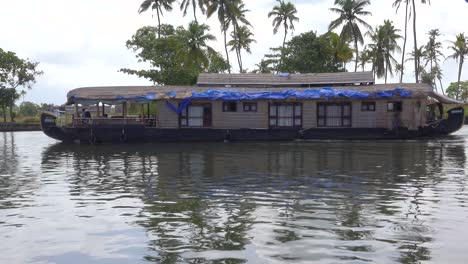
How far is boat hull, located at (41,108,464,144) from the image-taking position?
28703 mm

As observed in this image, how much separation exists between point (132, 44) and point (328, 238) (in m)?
43.6

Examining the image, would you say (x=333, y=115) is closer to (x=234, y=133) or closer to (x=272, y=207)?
(x=234, y=133)

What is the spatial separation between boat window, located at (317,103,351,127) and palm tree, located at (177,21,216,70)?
1616 centimetres

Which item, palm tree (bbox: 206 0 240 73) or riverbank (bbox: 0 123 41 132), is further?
riverbank (bbox: 0 123 41 132)

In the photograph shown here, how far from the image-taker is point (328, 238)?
6.85m

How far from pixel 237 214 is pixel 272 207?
90cm

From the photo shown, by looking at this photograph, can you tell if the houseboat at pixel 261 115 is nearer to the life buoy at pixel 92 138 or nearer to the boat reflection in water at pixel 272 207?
the life buoy at pixel 92 138

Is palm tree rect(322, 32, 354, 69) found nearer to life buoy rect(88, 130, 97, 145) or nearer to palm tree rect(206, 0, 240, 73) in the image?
palm tree rect(206, 0, 240, 73)

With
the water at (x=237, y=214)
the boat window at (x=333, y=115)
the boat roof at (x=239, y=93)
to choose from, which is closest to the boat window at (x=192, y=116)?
the boat roof at (x=239, y=93)

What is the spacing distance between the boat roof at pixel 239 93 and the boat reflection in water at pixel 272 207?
11819 millimetres

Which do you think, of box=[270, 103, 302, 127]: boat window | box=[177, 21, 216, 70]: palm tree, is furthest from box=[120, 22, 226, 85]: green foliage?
box=[270, 103, 302, 127]: boat window

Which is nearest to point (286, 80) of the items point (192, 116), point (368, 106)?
point (368, 106)

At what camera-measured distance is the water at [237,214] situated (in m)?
6.29

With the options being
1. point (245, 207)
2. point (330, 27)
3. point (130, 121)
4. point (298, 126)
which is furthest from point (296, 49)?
point (245, 207)
